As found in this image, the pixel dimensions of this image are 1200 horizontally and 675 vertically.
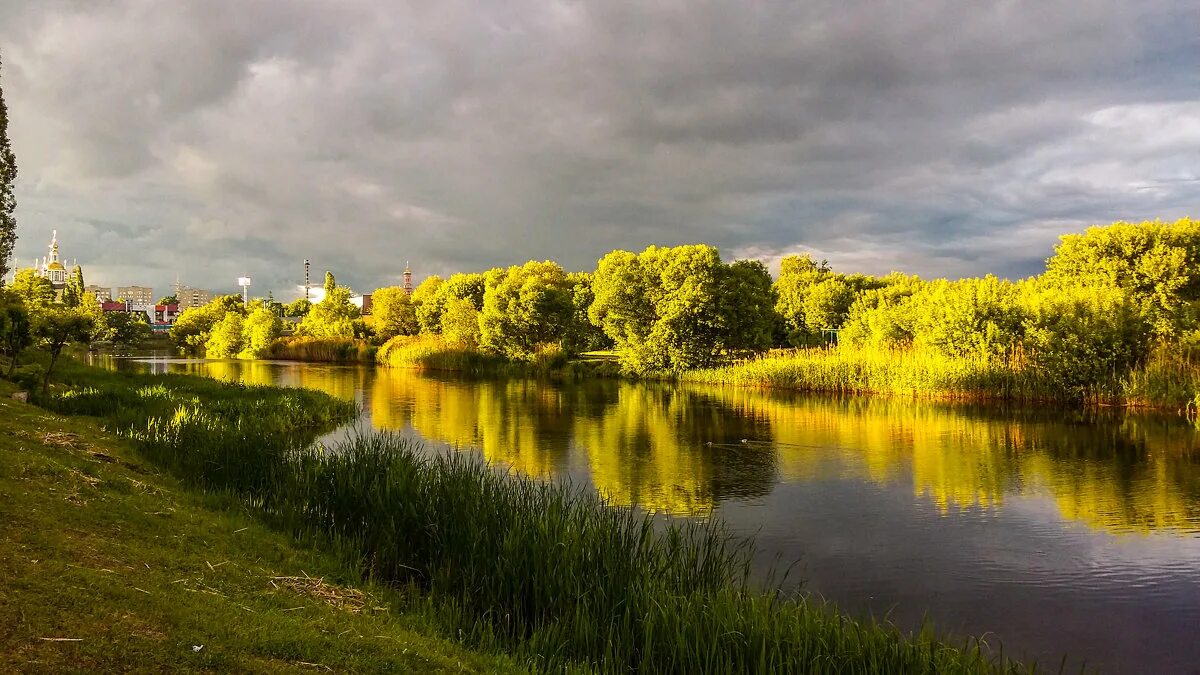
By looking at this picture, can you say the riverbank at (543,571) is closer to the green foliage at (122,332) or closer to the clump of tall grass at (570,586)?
the clump of tall grass at (570,586)

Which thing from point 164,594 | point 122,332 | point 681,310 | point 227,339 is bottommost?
point 164,594

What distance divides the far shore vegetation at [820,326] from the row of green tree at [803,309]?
95mm

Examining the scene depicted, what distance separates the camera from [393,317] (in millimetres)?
78625

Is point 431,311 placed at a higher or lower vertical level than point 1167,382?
higher

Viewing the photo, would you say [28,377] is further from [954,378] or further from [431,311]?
[431,311]

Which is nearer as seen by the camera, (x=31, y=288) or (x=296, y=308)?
(x=31, y=288)

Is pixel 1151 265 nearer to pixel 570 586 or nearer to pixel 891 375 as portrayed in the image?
pixel 891 375

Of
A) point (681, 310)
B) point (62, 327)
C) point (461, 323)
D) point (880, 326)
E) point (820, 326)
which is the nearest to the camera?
point (62, 327)

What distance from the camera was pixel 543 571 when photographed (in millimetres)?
7238

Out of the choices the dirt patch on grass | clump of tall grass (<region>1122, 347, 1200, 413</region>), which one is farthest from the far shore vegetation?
the dirt patch on grass

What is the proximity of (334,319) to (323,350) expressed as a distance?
8868 mm

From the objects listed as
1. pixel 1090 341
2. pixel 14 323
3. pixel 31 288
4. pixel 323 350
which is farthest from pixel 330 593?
pixel 323 350

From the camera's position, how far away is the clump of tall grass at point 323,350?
70.9 meters

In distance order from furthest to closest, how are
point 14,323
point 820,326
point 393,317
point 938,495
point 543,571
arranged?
point 393,317 → point 820,326 → point 14,323 → point 938,495 → point 543,571
